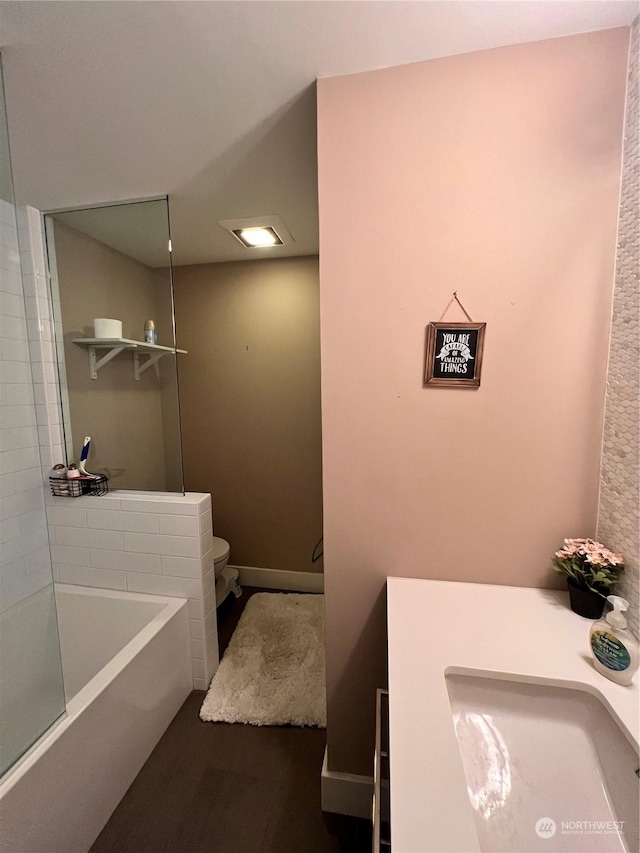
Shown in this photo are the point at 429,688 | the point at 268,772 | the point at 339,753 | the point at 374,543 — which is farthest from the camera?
the point at 268,772

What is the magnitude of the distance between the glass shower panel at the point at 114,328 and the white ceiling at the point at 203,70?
0.29 metres

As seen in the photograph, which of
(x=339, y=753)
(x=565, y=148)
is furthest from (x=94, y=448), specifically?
(x=565, y=148)

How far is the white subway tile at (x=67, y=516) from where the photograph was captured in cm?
174

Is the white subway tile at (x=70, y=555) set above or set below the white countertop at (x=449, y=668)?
below

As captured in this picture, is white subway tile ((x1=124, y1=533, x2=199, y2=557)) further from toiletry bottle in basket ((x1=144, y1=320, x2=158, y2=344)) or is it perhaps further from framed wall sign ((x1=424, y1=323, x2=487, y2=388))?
framed wall sign ((x1=424, y1=323, x2=487, y2=388))

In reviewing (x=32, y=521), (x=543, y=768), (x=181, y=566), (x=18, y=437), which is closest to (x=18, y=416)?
(x=18, y=437)

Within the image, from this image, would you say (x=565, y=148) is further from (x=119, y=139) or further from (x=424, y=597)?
(x=119, y=139)

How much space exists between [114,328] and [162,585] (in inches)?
54.0

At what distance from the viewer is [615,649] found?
0.72m

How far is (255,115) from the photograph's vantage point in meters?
1.13

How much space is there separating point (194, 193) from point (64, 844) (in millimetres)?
2400

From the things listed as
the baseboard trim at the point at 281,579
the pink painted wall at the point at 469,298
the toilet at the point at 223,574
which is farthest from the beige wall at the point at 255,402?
the pink painted wall at the point at 469,298

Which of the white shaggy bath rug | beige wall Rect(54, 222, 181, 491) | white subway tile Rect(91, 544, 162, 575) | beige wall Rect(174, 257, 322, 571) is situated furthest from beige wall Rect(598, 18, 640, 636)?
beige wall Rect(54, 222, 181, 491)

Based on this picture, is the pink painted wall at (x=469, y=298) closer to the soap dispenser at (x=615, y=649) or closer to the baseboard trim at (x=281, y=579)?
the soap dispenser at (x=615, y=649)
